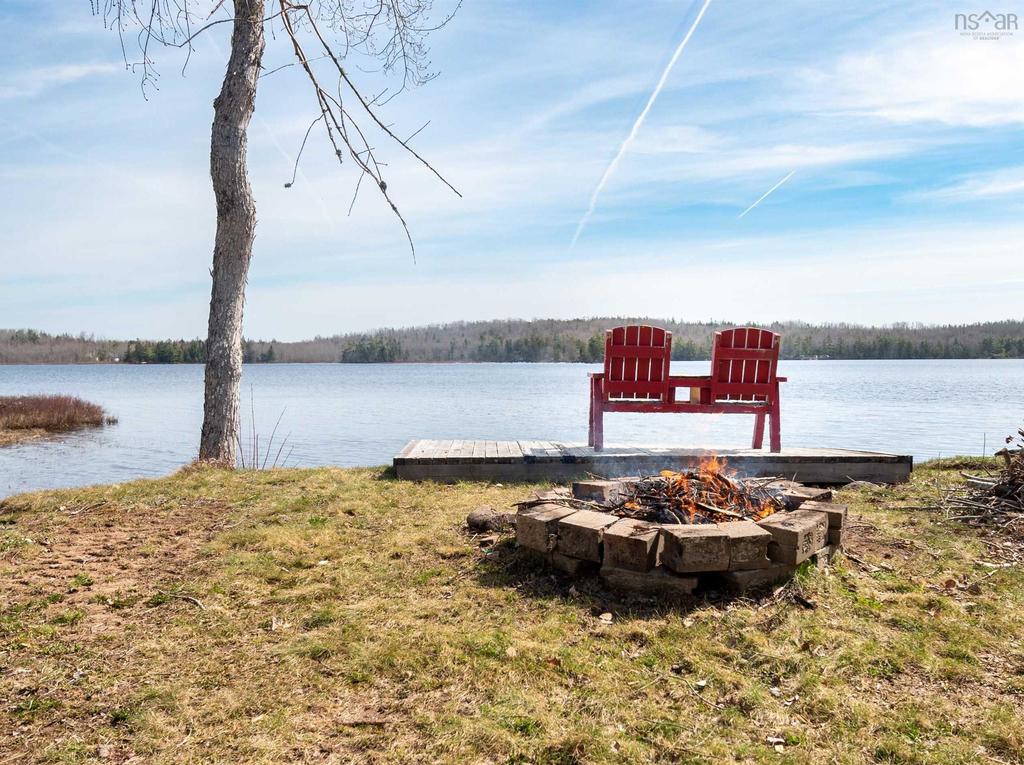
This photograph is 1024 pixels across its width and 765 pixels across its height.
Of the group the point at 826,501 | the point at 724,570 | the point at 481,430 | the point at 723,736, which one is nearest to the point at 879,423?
the point at 481,430

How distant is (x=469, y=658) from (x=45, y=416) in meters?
23.0

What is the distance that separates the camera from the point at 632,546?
3.22m

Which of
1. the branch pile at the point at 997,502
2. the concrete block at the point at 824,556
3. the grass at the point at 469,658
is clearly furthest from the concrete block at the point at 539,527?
the branch pile at the point at 997,502

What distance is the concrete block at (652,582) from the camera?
10.5ft

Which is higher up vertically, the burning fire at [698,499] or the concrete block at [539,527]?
the burning fire at [698,499]

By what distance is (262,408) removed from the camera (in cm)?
2558

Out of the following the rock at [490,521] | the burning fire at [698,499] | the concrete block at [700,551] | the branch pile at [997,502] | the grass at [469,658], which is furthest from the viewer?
the branch pile at [997,502]

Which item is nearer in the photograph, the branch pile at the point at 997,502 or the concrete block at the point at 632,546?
the concrete block at the point at 632,546

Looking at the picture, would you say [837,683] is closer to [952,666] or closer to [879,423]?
[952,666]

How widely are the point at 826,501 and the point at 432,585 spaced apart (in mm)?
2596

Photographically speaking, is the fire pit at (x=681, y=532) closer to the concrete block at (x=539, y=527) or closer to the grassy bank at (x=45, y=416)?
the concrete block at (x=539, y=527)

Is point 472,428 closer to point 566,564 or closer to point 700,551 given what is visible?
point 566,564

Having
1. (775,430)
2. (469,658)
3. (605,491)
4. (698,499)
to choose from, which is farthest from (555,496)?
(775,430)

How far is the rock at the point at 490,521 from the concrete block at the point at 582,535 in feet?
2.62
